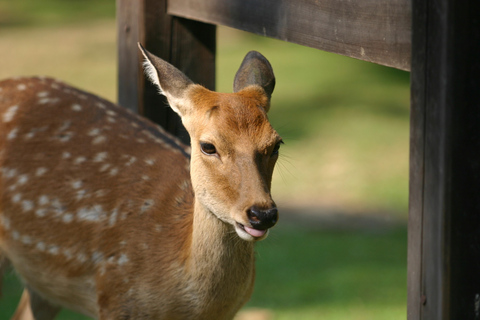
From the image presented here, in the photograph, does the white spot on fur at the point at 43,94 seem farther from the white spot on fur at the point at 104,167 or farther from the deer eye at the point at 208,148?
the deer eye at the point at 208,148

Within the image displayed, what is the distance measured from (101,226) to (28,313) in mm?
1117

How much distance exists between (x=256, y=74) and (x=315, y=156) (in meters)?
6.43

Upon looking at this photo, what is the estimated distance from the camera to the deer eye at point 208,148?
3.06m

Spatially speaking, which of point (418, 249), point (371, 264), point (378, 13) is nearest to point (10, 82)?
point (378, 13)

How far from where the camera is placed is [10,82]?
14.4 feet

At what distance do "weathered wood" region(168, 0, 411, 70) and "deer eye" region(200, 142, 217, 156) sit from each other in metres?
0.54

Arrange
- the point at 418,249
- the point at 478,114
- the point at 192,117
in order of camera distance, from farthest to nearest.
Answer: the point at 192,117 → the point at 418,249 → the point at 478,114

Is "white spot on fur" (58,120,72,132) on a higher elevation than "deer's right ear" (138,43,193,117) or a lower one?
lower

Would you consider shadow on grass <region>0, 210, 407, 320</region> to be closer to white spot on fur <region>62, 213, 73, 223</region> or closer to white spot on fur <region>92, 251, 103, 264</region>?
white spot on fur <region>62, 213, 73, 223</region>

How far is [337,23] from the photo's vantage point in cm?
278

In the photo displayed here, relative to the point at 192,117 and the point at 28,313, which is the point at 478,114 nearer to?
the point at 192,117

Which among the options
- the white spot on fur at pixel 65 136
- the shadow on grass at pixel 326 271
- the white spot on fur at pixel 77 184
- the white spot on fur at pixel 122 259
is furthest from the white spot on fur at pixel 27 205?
the shadow on grass at pixel 326 271

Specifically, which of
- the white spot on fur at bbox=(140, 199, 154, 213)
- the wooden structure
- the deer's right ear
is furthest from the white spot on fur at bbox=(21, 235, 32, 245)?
the wooden structure

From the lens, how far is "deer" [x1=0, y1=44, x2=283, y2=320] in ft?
9.91
